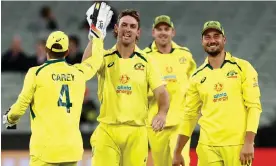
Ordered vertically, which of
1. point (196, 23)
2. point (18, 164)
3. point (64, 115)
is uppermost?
point (196, 23)

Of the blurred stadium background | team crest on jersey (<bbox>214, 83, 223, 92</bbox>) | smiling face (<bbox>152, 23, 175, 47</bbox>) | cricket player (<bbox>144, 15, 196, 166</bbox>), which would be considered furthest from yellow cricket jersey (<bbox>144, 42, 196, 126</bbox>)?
the blurred stadium background

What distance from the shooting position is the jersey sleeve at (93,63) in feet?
27.6

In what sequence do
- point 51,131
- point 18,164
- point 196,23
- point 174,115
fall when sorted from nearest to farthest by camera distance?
point 51,131
point 174,115
point 18,164
point 196,23

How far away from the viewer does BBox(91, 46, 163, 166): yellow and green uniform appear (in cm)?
866

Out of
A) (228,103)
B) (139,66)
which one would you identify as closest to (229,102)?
(228,103)

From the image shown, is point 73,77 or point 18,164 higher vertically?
point 73,77

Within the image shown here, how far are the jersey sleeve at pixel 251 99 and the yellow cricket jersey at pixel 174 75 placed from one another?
247 centimetres

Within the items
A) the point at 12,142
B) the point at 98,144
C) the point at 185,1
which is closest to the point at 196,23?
the point at 185,1

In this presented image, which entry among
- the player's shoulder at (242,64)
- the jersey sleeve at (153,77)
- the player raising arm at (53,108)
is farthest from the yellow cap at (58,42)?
the player's shoulder at (242,64)

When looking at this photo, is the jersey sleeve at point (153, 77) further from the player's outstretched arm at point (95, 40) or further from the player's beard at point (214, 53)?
the player's beard at point (214, 53)

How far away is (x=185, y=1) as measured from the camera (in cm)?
2211

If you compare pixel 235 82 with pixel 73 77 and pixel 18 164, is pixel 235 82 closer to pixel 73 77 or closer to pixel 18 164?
pixel 73 77

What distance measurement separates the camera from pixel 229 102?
820 cm

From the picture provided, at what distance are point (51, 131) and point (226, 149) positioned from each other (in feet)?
5.28
